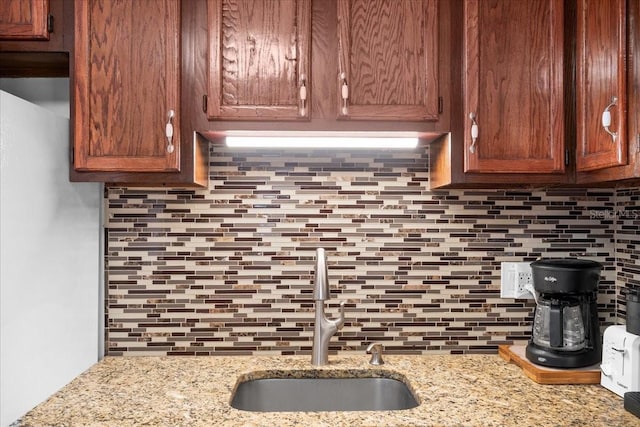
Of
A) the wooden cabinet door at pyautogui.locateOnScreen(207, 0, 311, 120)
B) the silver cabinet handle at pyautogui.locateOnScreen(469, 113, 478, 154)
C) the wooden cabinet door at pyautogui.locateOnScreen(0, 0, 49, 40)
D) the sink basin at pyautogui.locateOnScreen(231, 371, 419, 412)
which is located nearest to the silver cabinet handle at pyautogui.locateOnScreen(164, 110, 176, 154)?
the wooden cabinet door at pyautogui.locateOnScreen(207, 0, 311, 120)

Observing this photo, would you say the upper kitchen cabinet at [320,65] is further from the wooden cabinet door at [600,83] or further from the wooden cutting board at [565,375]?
the wooden cutting board at [565,375]

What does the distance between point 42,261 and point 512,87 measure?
1572 mm

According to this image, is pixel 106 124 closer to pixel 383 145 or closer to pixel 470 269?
pixel 383 145

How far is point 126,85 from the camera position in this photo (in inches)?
64.8

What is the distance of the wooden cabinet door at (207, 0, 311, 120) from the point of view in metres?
1.66

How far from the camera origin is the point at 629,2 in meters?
1.43

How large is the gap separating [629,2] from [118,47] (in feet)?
4.95

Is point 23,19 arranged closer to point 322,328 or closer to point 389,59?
point 389,59

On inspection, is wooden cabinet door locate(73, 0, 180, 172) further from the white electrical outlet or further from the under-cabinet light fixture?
the white electrical outlet

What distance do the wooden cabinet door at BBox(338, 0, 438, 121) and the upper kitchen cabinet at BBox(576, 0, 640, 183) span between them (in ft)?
1.53

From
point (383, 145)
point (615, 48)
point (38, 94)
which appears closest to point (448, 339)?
point (383, 145)

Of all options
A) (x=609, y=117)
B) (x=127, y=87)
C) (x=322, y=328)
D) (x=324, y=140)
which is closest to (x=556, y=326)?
(x=609, y=117)

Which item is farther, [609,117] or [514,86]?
[514,86]

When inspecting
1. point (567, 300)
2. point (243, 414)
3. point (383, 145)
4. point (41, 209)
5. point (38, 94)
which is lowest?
point (243, 414)
